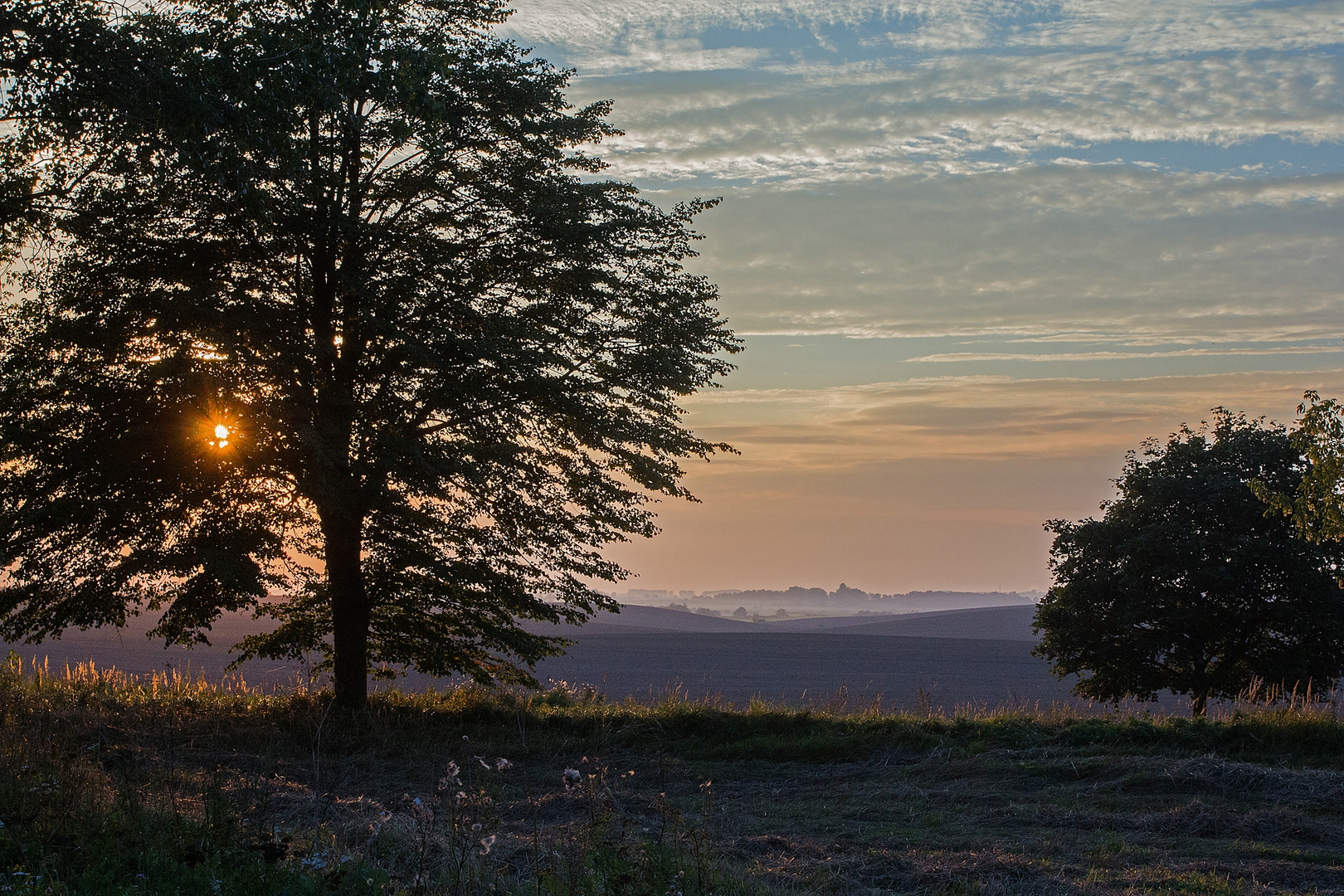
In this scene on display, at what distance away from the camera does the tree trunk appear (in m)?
15.1

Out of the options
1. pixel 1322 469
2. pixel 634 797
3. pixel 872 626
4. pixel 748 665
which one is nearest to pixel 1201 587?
pixel 1322 469

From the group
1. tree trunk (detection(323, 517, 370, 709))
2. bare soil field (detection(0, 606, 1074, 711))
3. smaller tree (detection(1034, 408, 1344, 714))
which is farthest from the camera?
bare soil field (detection(0, 606, 1074, 711))

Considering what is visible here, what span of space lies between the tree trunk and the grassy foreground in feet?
1.71

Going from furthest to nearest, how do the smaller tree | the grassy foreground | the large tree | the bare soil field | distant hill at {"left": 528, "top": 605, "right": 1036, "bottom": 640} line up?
1. distant hill at {"left": 528, "top": 605, "right": 1036, "bottom": 640}
2. the bare soil field
3. the smaller tree
4. the large tree
5. the grassy foreground

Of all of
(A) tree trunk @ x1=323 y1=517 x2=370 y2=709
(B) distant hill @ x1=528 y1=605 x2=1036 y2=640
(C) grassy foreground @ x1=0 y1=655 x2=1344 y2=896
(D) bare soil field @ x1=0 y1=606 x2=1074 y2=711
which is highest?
(A) tree trunk @ x1=323 y1=517 x2=370 y2=709

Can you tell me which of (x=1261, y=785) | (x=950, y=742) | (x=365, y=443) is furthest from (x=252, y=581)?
(x=1261, y=785)

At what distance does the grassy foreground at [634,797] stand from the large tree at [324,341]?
173 centimetres

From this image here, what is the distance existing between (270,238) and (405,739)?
714 cm

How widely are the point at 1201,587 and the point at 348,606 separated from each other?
17.4 metres

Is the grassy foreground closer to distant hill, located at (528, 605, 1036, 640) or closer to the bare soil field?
the bare soil field

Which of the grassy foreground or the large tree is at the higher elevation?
the large tree

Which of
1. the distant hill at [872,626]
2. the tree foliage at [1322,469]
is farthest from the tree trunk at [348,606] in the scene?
the distant hill at [872,626]

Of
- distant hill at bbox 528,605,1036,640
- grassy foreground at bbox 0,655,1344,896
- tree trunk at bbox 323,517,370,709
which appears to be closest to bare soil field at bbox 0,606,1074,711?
tree trunk at bbox 323,517,370,709

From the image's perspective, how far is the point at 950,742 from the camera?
43.2 ft
